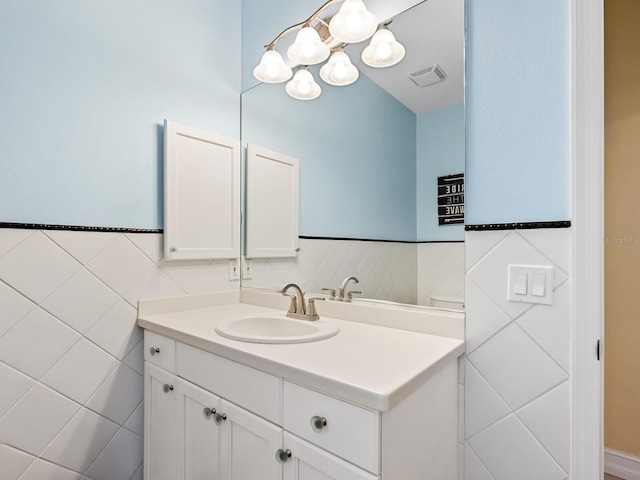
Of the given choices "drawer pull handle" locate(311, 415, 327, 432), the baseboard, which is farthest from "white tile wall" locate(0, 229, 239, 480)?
the baseboard

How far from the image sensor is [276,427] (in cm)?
99

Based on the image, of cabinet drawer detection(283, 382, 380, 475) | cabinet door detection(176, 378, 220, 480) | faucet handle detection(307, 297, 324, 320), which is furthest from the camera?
faucet handle detection(307, 297, 324, 320)

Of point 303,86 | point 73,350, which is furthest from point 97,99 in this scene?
point 73,350

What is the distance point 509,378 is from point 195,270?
1396 mm

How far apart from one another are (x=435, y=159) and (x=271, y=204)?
897 millimetres

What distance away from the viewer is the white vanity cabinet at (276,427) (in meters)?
0.83

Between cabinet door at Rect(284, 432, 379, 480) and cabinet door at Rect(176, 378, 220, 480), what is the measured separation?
333 mm

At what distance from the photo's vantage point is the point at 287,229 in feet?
6.02

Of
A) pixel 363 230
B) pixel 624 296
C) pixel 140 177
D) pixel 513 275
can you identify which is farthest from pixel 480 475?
pixel 140 177

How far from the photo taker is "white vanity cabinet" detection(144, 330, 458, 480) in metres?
0.83

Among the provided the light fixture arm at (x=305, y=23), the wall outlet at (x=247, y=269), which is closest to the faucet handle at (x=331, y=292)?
the wall outlet at (x=247, y=269)

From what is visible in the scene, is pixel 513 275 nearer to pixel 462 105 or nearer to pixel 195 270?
pixel 462 105

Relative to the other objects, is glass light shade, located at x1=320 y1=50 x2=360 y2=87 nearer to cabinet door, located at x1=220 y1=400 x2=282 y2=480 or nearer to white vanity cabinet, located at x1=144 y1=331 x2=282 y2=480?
white vanity cabinet, located at x1=144 y1=331 x2=282 y2=480

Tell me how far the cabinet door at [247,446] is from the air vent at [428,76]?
1251 millimetres
